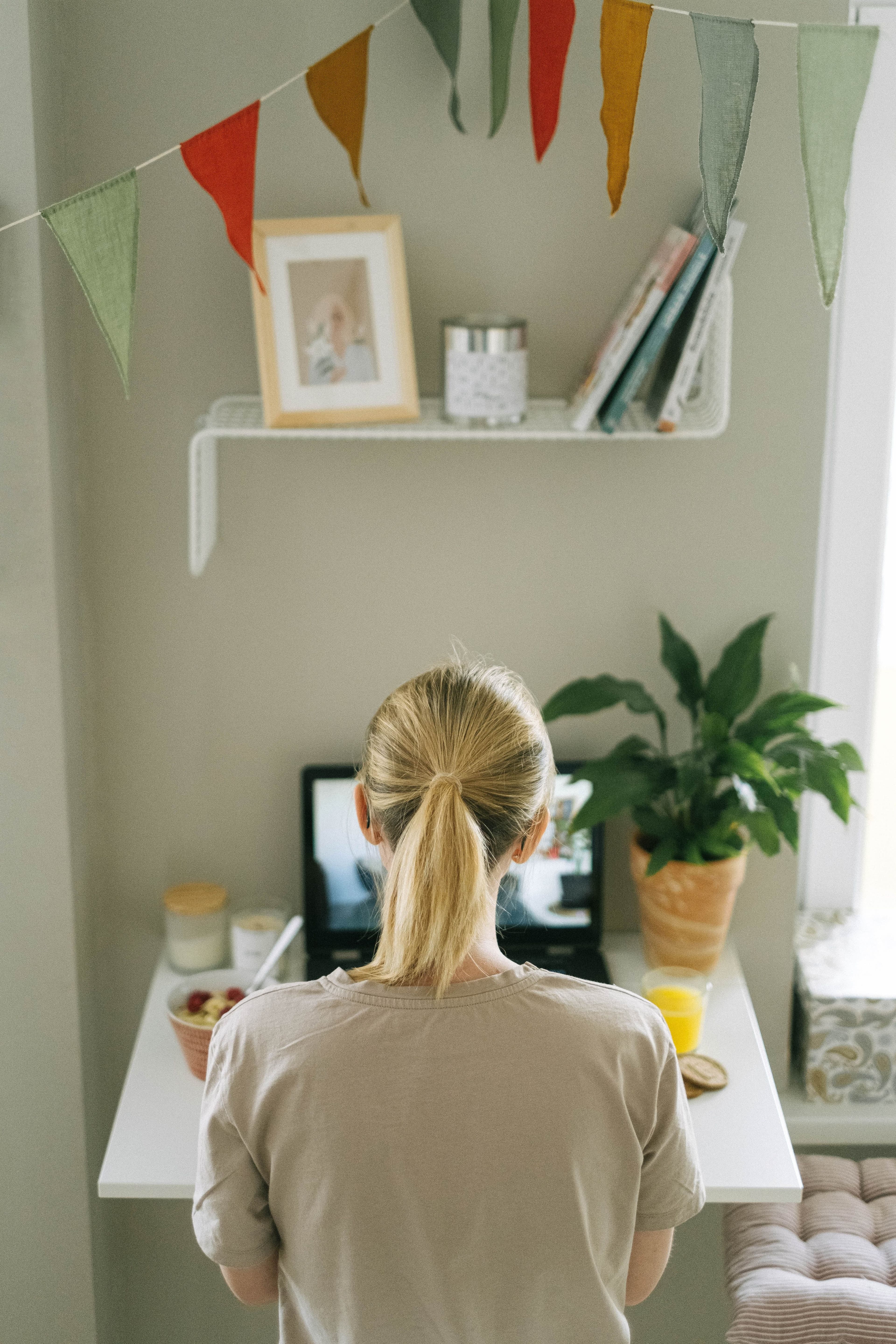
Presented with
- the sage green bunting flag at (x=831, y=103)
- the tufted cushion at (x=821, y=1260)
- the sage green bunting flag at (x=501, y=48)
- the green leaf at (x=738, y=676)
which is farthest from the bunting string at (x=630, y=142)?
the tufted cushion at (x=821, y=1260)

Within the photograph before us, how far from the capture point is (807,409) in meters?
1.73

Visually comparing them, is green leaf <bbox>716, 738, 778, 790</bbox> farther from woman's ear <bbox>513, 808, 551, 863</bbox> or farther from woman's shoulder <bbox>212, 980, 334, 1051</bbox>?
woman's shoulder <bbox>212, 980, 334, 1051</bbox>

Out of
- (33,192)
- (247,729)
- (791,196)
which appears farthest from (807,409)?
(33,192)

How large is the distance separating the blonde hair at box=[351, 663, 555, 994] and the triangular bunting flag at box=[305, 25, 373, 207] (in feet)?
2.80

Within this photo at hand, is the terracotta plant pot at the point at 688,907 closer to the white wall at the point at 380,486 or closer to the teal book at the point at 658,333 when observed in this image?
the white wall at the point at 380,486

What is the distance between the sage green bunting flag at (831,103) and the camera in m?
1.15

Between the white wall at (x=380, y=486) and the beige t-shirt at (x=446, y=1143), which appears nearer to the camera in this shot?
the beige t-shirt at (x=446, y=1143)

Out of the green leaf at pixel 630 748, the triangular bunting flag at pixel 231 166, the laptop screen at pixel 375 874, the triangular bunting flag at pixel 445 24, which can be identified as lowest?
the laptop screen at pixel 375 874

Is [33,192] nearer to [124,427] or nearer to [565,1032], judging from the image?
[124,427]

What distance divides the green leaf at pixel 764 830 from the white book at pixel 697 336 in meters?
0.51

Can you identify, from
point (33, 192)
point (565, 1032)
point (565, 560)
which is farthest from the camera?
point (565, 560)

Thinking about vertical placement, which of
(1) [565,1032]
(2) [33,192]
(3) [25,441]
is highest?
(2) [33,192]

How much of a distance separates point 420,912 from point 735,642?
0.90 meters

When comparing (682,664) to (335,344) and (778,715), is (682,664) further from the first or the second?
(335,344)
